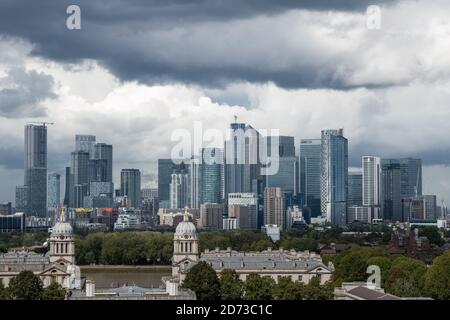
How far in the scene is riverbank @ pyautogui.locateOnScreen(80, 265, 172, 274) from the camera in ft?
162

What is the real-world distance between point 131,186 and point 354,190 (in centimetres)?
2274

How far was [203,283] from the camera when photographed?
29125 mm

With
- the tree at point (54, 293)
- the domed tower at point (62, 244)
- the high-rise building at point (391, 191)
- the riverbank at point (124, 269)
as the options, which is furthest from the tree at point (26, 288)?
the high-rise building at point (391, 191)

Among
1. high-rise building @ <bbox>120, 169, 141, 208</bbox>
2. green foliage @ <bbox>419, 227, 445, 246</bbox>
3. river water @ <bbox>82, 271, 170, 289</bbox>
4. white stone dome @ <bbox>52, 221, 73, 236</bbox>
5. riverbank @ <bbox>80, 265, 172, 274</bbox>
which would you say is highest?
high-rise building @ <bbox>120, 169, 141, 208</bbox>

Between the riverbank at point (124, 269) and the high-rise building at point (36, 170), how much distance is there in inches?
262

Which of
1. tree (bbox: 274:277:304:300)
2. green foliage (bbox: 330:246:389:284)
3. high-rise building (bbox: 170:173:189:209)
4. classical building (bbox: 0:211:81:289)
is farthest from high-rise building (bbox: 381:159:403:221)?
tree (bbox: 274:277:304:300)

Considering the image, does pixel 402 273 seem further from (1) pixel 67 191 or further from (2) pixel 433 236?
(1) pixel 67 191

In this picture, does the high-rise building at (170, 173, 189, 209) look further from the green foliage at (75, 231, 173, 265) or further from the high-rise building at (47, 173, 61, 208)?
the green foliage at (75, 231, 173, 265)

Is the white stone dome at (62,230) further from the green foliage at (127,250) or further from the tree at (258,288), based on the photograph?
the tree at (258,288)

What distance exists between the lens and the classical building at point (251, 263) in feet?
126

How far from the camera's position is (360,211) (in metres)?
96.2

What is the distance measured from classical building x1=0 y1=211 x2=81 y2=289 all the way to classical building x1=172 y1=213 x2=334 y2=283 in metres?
3.78

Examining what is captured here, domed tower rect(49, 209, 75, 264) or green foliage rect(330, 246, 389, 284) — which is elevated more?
domed tower rect(49, 209, 75, 264)
